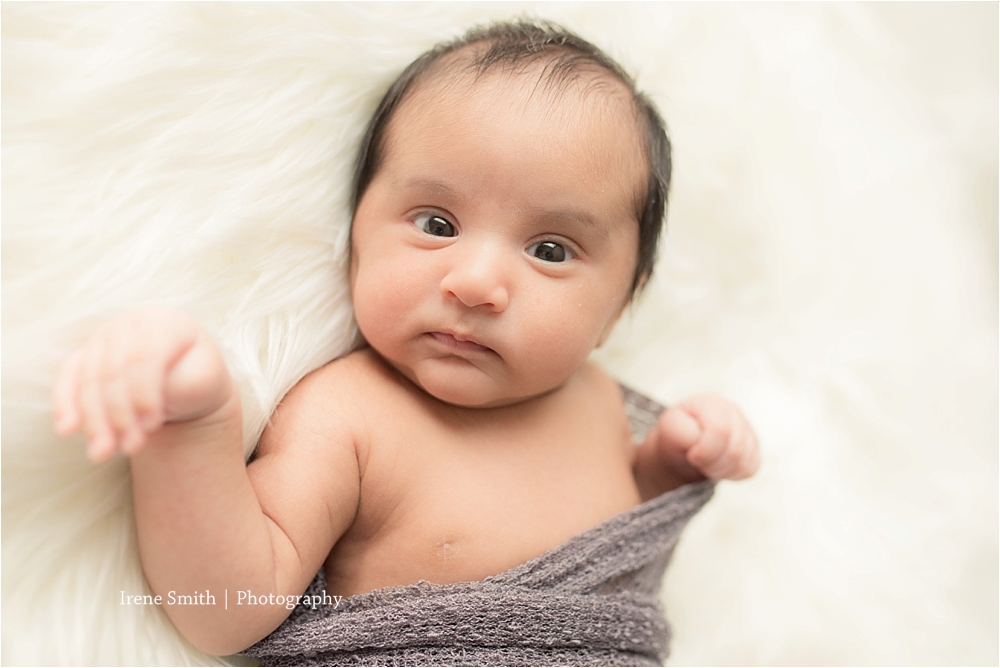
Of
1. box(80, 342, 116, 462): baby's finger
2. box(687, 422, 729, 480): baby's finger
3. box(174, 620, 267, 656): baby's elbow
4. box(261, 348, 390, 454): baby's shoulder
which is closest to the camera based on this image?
box(80, 342, 116, 462): baby's finger

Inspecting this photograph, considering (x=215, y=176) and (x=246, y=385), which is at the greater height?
(x=215, y=176)

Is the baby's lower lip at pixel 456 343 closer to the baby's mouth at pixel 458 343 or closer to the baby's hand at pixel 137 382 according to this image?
the baby's mouth at pixel 458 343

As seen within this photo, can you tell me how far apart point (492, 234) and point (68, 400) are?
490mm

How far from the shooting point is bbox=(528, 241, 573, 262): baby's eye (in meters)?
1.02

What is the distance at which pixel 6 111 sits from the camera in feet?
2.81

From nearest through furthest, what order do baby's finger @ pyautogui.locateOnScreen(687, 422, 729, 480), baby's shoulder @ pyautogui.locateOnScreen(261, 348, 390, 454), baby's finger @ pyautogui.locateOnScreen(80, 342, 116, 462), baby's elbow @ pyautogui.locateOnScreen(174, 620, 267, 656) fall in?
baby's finger @ pyautogui.locateOnScreen(80, 342, 116, 462), baby's elbow @ pyautogui.locateOnScreen(174, 620, 267, 656), baby's shoulder @ pyautogui.locateOnScreen(261, 348, 390, 454), baby's finger @ pyautogui.locateOnScreen(687, 422, 729, 480)

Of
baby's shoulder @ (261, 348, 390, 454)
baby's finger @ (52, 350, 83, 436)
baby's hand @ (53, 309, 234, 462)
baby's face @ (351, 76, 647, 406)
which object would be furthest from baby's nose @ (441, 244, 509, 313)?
baby's finger @ (52, 350, 83, 436)

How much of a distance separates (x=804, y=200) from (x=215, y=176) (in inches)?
42.9

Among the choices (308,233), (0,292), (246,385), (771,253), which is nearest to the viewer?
(0,292)

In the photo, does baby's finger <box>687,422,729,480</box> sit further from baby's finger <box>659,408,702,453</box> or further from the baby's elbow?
the baby's elbow

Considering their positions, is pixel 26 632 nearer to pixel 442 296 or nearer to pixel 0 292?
pixel 0 292

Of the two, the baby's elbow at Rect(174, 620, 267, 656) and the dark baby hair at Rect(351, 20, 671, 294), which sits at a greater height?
the dark baby hair at Rect(351, 20, 671, 294)

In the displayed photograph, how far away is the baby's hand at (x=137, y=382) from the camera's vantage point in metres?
0.66

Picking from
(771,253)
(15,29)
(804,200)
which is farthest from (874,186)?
(15,29)
